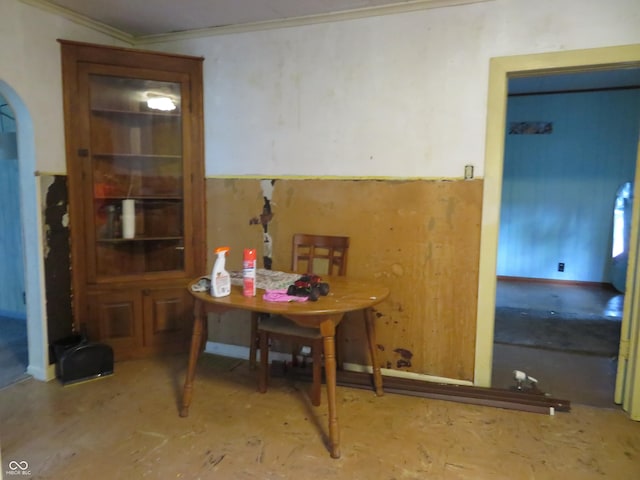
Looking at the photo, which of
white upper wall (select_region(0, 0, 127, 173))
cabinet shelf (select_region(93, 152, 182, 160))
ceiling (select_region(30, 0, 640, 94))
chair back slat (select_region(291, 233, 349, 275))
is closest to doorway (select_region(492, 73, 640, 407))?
chair back slat (select_region(291, 233, 349, 275))

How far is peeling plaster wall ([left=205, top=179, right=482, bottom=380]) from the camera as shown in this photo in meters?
2.74

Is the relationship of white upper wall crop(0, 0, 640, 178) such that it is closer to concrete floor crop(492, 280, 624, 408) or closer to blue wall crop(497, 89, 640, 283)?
concrete floor crop(492, 280, 624, 408)

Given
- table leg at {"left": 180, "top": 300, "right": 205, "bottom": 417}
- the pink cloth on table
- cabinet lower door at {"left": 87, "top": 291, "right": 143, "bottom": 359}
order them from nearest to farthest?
the pink cloth on table, table leg at {"left": 180, "top": 300, "right": 205, "bottom": 417}, cabinet lower door at {"left": 87, "top": 291, "right": 143, "bottom": 359}

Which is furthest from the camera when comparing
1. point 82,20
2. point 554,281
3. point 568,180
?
point 554,281

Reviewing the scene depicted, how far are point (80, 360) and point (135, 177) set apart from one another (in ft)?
4.44

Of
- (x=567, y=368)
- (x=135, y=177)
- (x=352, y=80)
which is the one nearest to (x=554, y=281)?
(x=567, y=368)

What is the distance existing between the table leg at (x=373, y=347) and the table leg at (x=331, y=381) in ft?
1.85

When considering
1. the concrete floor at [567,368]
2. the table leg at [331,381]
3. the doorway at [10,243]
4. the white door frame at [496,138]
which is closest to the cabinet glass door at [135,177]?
the doorway at [10,243]

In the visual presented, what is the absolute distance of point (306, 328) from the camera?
2.52m

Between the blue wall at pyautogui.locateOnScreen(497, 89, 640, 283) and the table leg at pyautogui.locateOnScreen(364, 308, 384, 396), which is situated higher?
the blue wall at pyautogui.locateOnScreen(497, 89, 640, 283)

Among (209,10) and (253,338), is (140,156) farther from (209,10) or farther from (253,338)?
(253,338)

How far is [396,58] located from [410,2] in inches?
12.7

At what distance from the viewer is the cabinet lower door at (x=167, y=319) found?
10.6 ft

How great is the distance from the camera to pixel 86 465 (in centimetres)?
204
